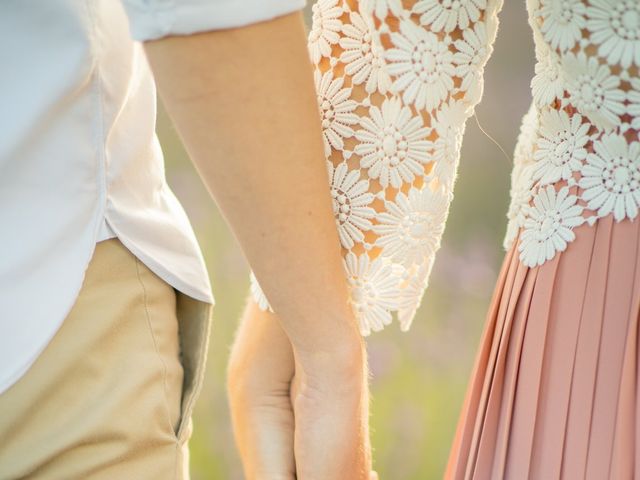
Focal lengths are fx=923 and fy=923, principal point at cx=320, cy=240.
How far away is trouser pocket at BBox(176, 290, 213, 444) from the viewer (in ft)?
4.03

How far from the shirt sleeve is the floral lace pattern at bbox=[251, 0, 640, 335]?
0.30 meters

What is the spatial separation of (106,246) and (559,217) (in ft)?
1.82

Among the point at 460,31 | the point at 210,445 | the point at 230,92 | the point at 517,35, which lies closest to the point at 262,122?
the point at 230,92

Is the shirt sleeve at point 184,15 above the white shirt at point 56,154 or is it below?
above

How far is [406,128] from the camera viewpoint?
1192 mm

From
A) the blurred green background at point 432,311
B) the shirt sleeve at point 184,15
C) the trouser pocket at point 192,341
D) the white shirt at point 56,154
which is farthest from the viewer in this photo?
the blurred green background at point 432,311

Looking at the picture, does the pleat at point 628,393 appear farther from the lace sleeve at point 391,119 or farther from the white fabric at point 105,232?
the white fabric at point 105,232

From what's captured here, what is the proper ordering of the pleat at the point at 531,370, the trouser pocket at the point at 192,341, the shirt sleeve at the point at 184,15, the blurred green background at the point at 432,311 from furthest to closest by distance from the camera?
the blurred green background at the point at 432,311, the trouser pocket at the point at 192,341, the pleat at the point at 531,370, the shirt sleeve at the point at 184,15

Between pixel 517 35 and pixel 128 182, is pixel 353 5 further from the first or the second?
pixel 517 35

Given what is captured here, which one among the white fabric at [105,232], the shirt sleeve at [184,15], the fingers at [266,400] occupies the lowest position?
the fingers at [266,400]

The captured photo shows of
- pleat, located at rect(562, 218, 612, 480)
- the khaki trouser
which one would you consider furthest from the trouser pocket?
pleat, located at rect(562, 218, 612, 480)

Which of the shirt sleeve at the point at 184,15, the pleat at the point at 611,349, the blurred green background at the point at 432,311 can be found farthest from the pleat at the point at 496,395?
the blurred green background at the point at 432,311

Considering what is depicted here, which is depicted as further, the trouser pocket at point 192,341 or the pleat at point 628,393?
the trouser pocket at point 192,341

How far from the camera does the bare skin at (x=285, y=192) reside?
0.93 metres
